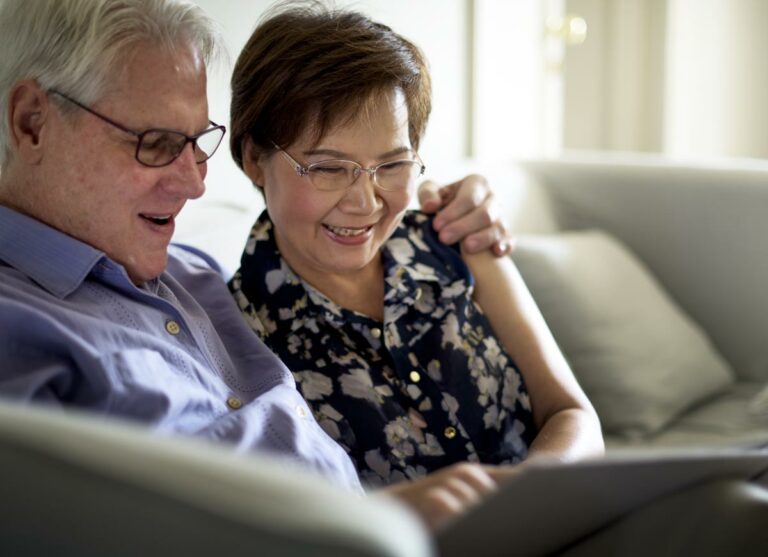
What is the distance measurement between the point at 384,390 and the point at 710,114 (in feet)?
9.73

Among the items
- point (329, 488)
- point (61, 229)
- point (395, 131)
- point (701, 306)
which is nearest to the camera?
point (329, 488)

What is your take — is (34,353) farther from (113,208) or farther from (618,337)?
(618,337)

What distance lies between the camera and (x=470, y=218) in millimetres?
1796

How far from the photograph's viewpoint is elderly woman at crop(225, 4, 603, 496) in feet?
5.08

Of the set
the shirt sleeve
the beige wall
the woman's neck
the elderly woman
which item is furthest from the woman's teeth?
the beige wall

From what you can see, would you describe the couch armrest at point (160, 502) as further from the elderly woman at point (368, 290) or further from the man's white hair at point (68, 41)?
the elderly woman at point (368, 290)

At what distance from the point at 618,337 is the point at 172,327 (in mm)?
1319

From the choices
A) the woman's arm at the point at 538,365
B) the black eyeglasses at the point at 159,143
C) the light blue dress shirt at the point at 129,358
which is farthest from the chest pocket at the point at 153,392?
the woman's arm at the point at 538,365

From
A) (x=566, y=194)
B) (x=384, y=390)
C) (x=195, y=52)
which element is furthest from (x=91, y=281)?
(x=566, y=194)

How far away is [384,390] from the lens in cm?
159

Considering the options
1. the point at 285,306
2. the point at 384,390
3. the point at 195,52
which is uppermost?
the point at 195,52

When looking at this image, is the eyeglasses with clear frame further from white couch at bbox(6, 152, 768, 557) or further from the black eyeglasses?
white couch at bbox(6, 152, 768, 557)

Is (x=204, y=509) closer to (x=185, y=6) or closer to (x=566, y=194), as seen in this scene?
(x=185, y=6)

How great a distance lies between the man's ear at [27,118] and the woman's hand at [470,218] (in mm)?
745
